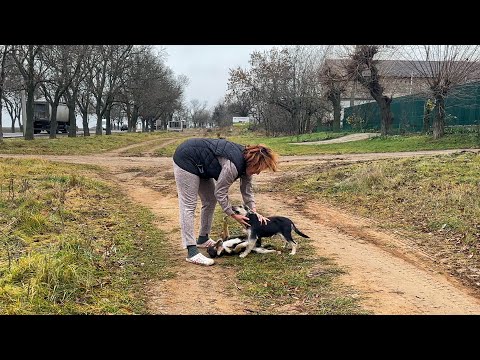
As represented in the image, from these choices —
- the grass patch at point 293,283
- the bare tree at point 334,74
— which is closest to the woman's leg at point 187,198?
the grass patch at point 293,283

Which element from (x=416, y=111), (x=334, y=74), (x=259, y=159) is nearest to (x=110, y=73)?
(x=334, y=74)

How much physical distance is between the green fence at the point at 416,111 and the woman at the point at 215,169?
2153 centimetres

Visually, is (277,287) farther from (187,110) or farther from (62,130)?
(187,110)

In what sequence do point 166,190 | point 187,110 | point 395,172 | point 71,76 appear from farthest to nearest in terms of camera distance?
point 187,110
point 71,76
point 166,190
point 395,172

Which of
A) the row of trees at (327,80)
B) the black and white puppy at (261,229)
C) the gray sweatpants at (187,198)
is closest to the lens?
the gray sweatpants at (187,198)

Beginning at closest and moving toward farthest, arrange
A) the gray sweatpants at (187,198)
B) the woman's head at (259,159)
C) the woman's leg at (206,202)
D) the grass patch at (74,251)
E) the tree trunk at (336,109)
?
1. the grass patch at (74,251)
2. the woman's head at (259,159)
3. the gray sweatpants at (187,198)
4. the woman's leg at (206,202)
5. the tree trunk at (336,109)

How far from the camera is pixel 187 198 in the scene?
563 cm

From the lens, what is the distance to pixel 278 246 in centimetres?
645

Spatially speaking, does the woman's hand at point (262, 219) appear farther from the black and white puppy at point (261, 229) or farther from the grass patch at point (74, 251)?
the grass patch at point (74, 251)

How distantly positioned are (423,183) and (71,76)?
27.1 meters

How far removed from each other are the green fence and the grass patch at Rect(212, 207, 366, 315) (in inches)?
842

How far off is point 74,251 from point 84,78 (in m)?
34.5

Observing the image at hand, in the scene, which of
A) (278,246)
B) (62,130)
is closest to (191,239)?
(278,246)

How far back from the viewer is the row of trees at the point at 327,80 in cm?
2131
